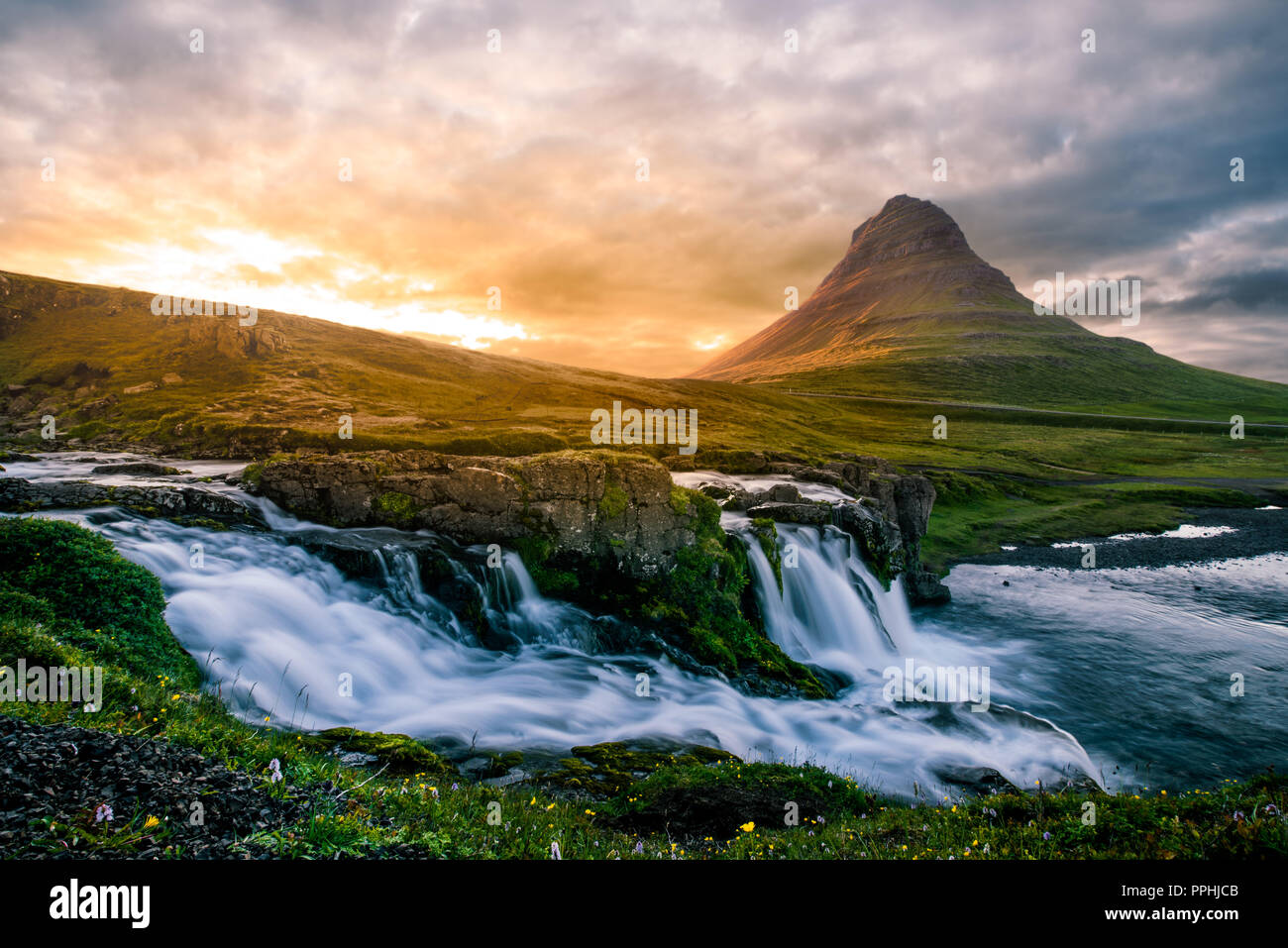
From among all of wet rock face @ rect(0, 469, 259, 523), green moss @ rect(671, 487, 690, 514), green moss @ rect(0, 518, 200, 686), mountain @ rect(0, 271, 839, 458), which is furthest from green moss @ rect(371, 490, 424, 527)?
mountain @ rect(0, 271, 839, 458)

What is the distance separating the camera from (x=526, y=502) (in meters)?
23.6

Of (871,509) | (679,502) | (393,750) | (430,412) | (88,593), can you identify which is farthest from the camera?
(430,412)

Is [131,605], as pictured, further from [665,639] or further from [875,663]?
[875,663]

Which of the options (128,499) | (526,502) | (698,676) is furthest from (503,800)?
(128,499)

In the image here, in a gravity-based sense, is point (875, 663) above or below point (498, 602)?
below

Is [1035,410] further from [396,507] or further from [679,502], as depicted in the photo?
[396,507]

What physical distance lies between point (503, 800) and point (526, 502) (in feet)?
50.3

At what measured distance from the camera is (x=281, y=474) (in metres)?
25.3

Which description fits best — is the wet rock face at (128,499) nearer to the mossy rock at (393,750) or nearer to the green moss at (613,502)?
the green moss at (613,502)

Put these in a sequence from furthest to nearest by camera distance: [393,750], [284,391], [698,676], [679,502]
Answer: [284,391] → [679,502] → [698,676] → [393,750]

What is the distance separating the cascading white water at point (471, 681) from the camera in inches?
583

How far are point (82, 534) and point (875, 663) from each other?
28.5 meters
